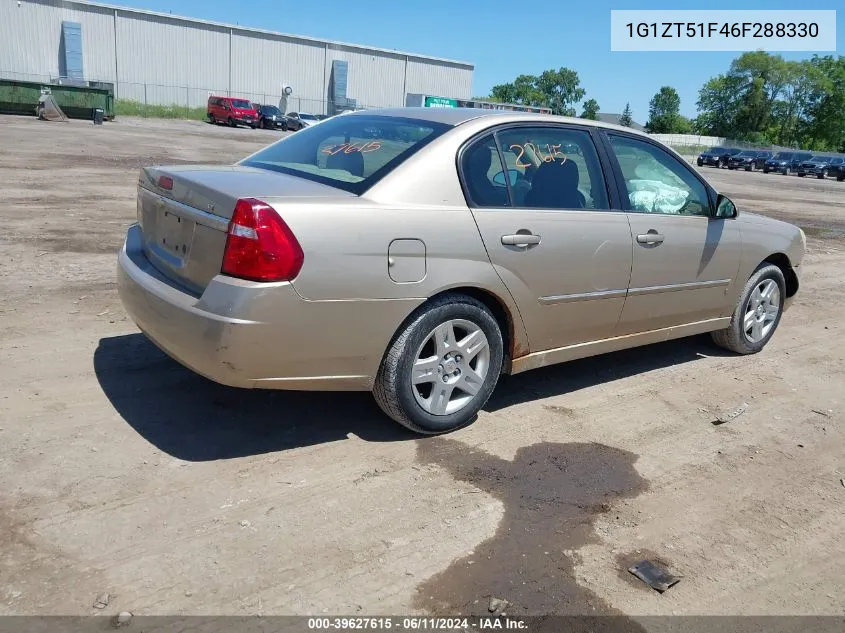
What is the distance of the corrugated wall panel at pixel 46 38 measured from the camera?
177ft

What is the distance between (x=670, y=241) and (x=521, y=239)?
135 cm

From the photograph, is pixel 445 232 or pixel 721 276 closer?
pixel 445 232

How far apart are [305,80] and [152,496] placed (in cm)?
6959

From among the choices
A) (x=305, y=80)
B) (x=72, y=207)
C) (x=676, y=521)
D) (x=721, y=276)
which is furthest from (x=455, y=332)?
(x=305, y=80)

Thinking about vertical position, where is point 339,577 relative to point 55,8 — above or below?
below

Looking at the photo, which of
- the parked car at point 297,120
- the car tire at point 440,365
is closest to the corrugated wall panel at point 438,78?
the parked car at point 297,120

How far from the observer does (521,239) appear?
13.4ft

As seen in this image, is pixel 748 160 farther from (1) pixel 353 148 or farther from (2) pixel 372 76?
(1) pixel 353 148

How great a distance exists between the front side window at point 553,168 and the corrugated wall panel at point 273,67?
6507 centimetres

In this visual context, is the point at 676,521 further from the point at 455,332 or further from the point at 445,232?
the point at 445,232

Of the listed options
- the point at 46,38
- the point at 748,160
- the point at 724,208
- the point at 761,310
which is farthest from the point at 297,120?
the point at 724,208

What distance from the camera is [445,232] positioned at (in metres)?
3.77

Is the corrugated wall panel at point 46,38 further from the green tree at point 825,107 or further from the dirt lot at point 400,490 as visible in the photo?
the green tree at point 825,107

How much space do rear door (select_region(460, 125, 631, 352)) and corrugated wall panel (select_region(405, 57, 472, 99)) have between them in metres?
73.4
